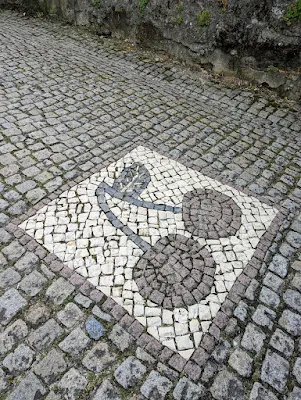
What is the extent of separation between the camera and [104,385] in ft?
9.77

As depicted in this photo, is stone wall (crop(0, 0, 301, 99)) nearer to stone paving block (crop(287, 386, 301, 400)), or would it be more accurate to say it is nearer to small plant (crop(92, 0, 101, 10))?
small plant (crop(92, 0, 101, 10))

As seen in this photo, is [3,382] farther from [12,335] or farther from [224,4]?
[224,4]

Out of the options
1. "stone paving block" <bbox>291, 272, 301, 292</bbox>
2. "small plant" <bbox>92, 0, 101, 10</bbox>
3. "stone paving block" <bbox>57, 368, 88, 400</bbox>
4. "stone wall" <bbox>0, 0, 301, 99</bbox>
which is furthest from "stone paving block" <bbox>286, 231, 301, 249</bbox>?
"small plant" <bbox>92, 0, 101, 10</bbox>

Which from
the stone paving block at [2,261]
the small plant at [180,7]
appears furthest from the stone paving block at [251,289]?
the small plant at [180,7]

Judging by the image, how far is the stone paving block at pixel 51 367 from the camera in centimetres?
301

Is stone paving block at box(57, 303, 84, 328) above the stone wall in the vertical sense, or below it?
below

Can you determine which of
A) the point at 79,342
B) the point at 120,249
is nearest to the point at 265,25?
the point at 120,249

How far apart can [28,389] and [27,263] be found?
1.35 metres

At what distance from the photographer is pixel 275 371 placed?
3.14 metres

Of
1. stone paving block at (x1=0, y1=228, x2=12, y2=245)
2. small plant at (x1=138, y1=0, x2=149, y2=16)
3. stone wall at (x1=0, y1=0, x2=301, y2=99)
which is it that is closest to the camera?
stone paving block at (x1=0, y1=228, x2=12, y2=245)

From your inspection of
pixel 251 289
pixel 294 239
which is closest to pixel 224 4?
pixel 294 239

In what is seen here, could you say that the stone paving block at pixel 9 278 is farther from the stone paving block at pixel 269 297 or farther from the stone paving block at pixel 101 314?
the stone paving block at pixel 269 297

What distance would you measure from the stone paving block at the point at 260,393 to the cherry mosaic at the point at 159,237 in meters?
0.62

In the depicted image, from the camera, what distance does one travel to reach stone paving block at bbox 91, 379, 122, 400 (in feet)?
9.52
